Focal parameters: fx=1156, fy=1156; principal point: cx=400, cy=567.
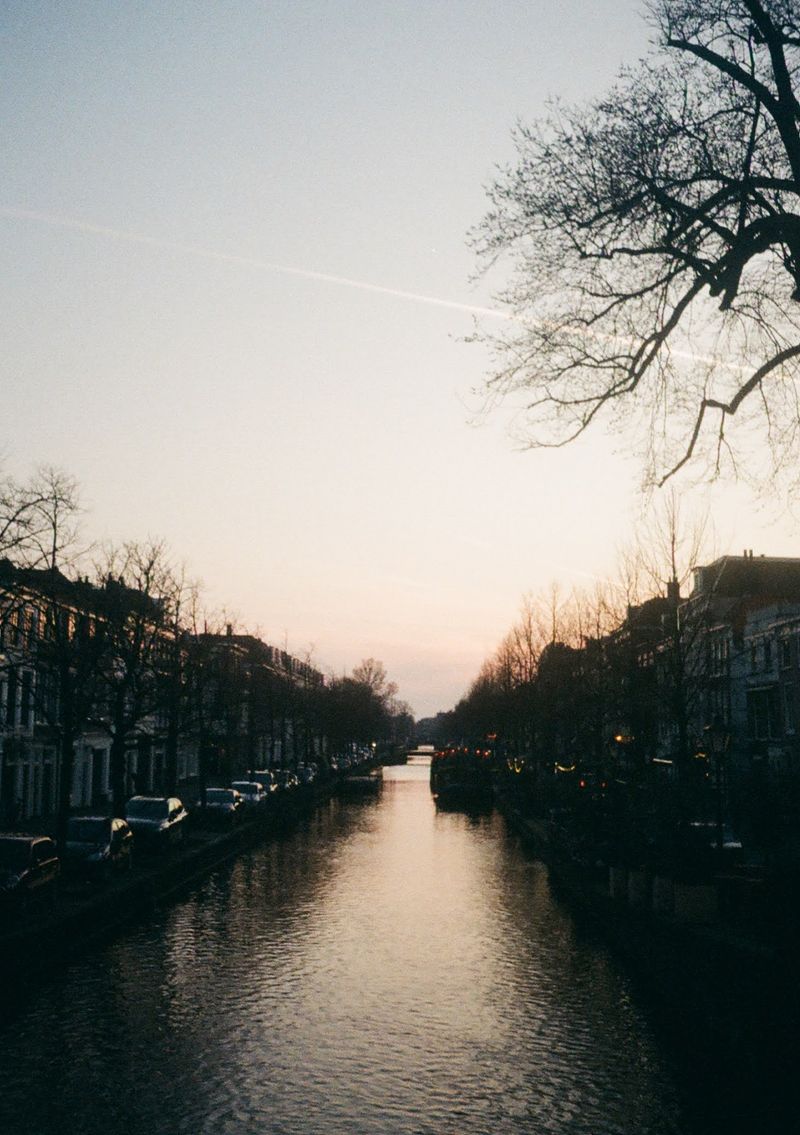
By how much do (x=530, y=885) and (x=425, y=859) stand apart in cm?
710

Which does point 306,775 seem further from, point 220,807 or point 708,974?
point 708,974

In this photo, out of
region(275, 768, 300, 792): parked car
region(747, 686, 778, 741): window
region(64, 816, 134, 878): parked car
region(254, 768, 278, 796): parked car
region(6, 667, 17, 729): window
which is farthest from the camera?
region(275, 768, 300, 792): parked car

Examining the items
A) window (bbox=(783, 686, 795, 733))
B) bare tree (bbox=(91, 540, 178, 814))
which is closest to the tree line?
bare tree (bbox=(91, 540, 178, 814))

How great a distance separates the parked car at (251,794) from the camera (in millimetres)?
57438

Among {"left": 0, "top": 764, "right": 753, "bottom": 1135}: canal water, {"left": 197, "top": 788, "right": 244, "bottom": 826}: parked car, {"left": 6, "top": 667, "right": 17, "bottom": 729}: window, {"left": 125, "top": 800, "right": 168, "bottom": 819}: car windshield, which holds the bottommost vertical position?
{"left": 0, "top": 764, "right": 753, "bottom": 1135}: canal water

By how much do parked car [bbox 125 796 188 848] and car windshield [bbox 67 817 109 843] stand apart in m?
5.05

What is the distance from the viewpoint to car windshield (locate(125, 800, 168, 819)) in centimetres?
3597

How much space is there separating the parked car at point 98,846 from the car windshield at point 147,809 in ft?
16.9

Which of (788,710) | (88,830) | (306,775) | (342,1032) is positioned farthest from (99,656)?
(306,775)

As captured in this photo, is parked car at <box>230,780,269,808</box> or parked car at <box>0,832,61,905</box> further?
parked car at <box>230,780,269,808</box>

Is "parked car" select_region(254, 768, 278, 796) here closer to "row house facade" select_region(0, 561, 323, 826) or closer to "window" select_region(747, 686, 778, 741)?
"row house facade" select_region(0, 561, 323, 826)

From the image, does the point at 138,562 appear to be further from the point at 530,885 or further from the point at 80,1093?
the point at 80,1093

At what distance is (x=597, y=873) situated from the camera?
30.0m

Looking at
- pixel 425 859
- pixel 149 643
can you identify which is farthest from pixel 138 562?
pixel 425 859
